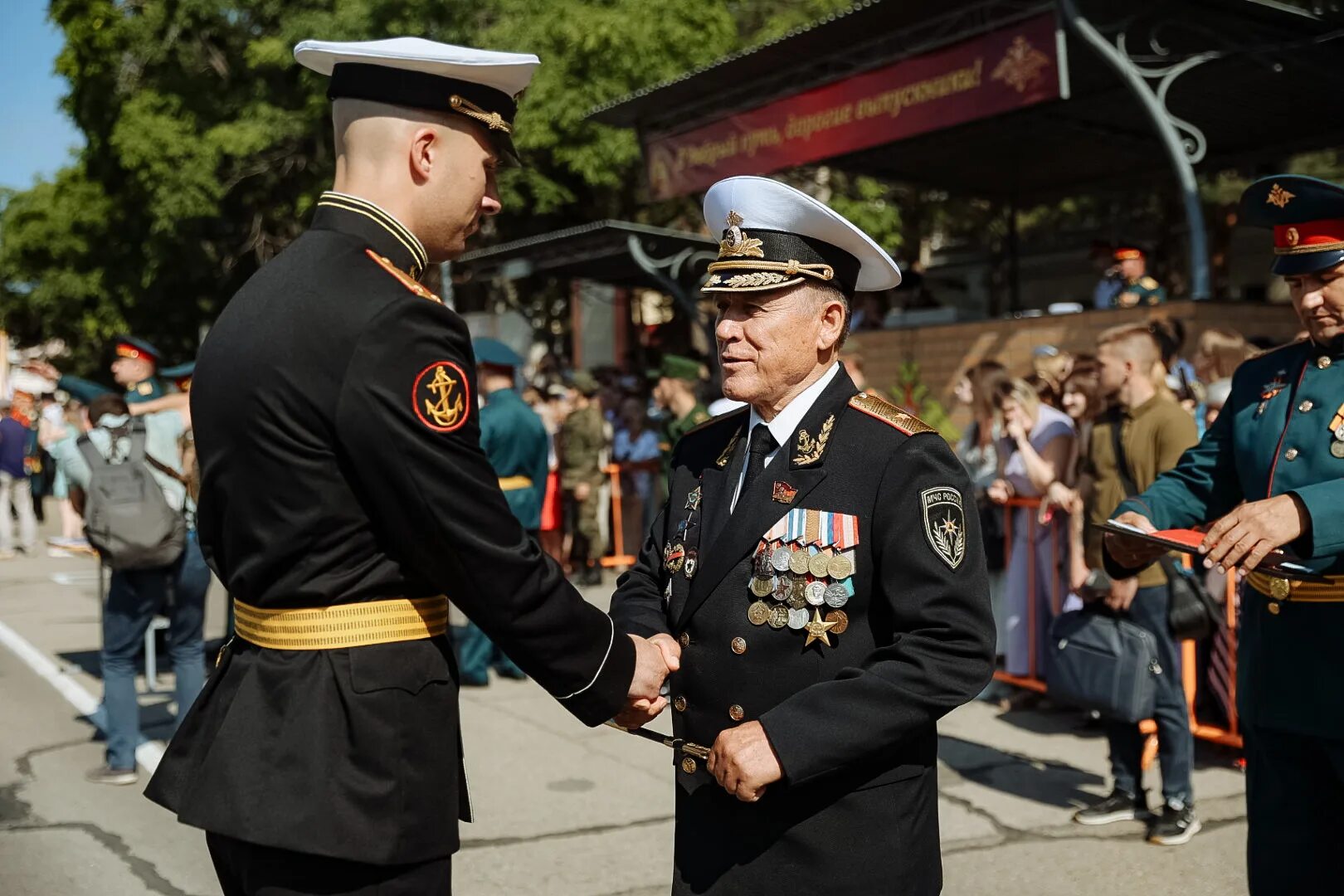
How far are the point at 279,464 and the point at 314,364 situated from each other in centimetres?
18

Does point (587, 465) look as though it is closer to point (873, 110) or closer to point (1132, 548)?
point (873, 110)

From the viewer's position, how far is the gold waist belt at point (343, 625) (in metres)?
2.17

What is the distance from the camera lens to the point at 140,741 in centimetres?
648

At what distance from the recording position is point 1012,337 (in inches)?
429

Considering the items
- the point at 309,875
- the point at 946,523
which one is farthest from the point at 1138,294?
the point at 309,875

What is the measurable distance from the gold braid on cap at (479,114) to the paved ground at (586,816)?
117 inches

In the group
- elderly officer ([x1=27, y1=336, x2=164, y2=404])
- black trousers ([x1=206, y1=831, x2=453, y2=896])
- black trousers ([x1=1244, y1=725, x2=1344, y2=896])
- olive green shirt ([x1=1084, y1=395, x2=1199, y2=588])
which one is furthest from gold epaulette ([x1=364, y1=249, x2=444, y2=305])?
elderly officer ([x1=27, y1=336, x2=164, y2=404])

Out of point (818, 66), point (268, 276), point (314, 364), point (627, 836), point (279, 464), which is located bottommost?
point (627, 836)

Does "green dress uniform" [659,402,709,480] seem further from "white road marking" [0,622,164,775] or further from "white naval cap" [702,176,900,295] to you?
"white naval cap" [702,176,900,295]

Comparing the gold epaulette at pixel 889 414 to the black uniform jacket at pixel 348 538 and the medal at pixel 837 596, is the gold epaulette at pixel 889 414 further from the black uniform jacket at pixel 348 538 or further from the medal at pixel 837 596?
the black uniform jacket at pixel 348 538

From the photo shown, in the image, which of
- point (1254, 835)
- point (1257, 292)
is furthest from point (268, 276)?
point (1257, 292)

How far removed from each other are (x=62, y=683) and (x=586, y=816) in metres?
4.38

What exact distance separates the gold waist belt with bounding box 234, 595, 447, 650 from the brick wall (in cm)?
801

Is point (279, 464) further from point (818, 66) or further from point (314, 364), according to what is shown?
point (818, 66)
